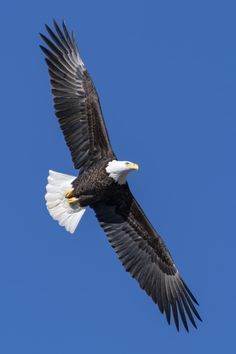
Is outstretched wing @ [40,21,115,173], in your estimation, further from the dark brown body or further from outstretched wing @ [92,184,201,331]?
outstretched wing @ [92,184,201,331]

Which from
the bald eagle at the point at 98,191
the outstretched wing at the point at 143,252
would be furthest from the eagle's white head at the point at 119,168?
the outstretched wing at the point at 143,252

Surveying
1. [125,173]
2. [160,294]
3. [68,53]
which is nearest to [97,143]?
[125,173]

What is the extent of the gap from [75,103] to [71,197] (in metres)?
1.23

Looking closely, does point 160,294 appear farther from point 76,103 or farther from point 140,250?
point 76,103

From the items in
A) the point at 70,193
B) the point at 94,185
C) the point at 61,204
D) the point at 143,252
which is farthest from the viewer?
the point at 143,252

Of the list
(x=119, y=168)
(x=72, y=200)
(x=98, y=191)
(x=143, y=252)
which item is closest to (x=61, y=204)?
(x=72, y=200)

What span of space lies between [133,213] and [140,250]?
0.51 metres

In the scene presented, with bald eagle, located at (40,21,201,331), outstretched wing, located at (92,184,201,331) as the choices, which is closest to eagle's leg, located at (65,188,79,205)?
bald eagle, located at (40,21,201,331)

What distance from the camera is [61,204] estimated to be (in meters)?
11.8

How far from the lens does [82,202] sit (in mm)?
11617

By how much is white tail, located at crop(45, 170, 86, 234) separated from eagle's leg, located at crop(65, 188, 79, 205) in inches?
1.9

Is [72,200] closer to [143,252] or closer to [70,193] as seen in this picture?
[70,193]

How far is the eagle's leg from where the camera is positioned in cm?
1157

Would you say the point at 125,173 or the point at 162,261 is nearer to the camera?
the point at 125,173
